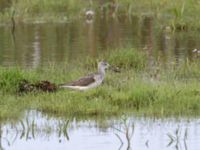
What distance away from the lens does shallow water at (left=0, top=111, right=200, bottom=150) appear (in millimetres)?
10445

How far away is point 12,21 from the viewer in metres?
23.2

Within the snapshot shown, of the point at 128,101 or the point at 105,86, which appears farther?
the point at 105,86

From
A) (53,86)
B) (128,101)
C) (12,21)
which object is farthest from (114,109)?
(12,21)

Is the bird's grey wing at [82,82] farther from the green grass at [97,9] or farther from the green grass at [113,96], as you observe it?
the green grass at [97,9]

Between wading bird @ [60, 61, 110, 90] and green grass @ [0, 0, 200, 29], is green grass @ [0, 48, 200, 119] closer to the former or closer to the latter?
wading bird @ [60, 61, 110, 90]

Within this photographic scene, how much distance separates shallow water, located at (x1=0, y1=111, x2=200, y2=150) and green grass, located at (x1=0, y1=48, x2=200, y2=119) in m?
0.31

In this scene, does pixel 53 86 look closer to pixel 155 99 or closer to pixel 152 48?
pixel 155 99

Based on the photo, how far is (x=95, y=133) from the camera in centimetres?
1101

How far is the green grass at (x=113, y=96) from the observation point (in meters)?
12.0

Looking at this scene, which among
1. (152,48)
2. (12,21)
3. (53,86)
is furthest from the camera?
(12,21)

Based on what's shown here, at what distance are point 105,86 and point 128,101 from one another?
1395 millimetres

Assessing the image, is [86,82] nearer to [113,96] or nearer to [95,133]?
[113,96]

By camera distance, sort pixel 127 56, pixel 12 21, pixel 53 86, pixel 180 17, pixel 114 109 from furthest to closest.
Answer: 1. pixel 12 21
2. pixel 180 17
3. pixel 127 56
4. pixel 53 86
5. pixel 114 109

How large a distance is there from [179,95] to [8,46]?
786 centimetres
